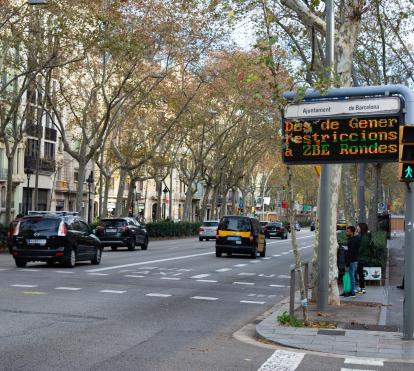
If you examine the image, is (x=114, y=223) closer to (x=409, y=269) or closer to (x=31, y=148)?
(x=409, y=269)

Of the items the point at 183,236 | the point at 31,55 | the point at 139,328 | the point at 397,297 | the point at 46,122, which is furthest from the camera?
the point at 46,122

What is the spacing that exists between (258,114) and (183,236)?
14773mm

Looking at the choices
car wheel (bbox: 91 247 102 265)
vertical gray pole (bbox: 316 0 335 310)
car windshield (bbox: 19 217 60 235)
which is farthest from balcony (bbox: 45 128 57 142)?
vertical gray pole (bbox: 316 0 335 310)

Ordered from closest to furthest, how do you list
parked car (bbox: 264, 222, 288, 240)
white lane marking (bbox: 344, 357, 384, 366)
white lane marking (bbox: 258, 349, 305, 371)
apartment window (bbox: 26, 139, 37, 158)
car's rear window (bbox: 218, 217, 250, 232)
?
white lane marking (bbox: 258, 349, 305, 371) → white lane marking (bbox: 344, 357, 384, 366) → car's rear window (bbox: 218, 217, 250, 232) → apartment window (bbox: 26, 139, 37, 158) → parked car (bbox: 264, 222, 288, 240)

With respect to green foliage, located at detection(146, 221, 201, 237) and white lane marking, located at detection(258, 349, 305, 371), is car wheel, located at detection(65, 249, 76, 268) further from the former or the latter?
green foliage, located at detection(146, 221, 201, 237)

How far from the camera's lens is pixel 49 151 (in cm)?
6625

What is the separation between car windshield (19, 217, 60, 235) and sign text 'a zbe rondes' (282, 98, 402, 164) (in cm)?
1044

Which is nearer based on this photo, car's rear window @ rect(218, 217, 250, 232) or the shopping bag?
the shopping bag

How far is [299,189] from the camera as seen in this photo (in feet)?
343

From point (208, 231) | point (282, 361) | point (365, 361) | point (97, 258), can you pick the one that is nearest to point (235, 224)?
point (97, 258)

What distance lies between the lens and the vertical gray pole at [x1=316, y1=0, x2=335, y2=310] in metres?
13.2

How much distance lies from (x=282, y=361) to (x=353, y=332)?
103 inches

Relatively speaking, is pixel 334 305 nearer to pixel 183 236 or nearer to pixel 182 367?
pixel 182 367

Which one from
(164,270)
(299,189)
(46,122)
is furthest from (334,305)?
(299,189)
